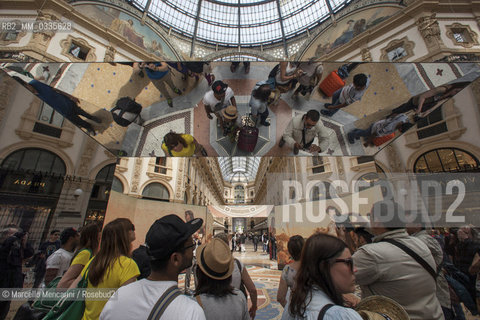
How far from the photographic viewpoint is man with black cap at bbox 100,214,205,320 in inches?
39.9

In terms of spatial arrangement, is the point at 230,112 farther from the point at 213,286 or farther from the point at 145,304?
the point at 145,304

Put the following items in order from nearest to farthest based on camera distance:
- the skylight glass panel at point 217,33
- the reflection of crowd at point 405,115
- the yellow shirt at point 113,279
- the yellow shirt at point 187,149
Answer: the yellow shirt at point 113,279, the reflection of crowd at point 405,115, the yellow shirt at point 187,149, the skylight glass panel at point 217,33

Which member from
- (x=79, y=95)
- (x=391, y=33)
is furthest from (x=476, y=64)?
(x=391, y=33)

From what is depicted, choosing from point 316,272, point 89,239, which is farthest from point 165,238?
point 89,239

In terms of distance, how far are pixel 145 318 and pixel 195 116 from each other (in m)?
3.49

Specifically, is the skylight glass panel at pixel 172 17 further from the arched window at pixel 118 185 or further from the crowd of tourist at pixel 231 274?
the crowd of tourist at pixel 231 274

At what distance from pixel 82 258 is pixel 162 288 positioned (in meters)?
2.01

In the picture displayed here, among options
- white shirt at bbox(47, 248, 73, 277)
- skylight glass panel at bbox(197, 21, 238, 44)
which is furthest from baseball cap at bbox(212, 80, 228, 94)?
skylight glass panel at bbox(197, 21, 238, 44)

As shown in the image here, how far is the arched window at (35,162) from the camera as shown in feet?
19.3

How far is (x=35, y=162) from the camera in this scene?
268 inches

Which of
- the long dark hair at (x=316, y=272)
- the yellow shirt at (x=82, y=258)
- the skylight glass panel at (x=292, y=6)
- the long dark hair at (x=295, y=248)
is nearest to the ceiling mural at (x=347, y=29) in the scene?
the skylight glass panel at (x=292, y=6)

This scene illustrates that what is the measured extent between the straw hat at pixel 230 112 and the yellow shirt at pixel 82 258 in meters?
3.06

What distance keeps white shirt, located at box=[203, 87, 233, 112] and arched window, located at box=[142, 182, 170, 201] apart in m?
12.3

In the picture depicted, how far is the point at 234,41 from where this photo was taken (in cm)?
2300
